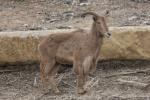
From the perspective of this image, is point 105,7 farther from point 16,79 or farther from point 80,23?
point 16,79

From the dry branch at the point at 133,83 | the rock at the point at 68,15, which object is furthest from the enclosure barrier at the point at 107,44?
the rock at the point at 68,15

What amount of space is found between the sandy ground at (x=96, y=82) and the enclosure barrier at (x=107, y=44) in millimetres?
190

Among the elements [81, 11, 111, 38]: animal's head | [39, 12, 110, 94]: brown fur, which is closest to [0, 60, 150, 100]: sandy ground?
[39, 12, 110, 94]: brown fur

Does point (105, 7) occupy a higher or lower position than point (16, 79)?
higher

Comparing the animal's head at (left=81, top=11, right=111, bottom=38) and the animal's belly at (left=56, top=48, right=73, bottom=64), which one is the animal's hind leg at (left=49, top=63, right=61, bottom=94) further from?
the animal's head at (left=81, top=11, right=111, bottom=38)

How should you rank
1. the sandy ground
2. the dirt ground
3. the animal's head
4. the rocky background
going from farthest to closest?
the rocky background
the dirt ground
the sandy ground
the animal's head

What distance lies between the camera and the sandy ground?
1030cm

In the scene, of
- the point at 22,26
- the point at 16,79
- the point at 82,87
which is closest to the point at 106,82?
the point at 82,87

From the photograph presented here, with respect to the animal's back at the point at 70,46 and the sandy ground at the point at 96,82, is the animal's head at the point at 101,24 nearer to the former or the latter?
the animal's back at the point at 70,46

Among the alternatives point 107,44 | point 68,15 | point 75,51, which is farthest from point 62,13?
point 75,51

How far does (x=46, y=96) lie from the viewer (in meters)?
10.5

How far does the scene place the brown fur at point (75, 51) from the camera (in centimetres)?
1018

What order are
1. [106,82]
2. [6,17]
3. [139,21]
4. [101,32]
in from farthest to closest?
1. [6,17]
2. [139,21]
3. [106,82]
4. [101,32]

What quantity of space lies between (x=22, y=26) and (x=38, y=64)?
4.85 ft
